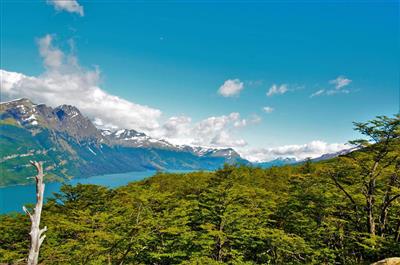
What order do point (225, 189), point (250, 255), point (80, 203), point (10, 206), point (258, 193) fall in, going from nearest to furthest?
point (225, 189) → point (250, 255) → point (258, 193) → point (80, 203) → point (10, 206)

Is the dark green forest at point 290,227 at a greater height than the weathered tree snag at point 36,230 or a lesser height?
lesser

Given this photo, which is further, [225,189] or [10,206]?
[10,206]

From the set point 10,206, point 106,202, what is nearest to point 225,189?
point 106,202

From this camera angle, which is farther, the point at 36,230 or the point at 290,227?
the point at 290,227

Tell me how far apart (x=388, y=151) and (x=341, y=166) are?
377cm

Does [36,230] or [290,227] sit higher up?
[36,230]

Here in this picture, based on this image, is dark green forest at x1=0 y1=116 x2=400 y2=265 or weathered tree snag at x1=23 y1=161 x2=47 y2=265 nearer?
weathered tree snag at x1=23 y1=161 x2=47 y2=265

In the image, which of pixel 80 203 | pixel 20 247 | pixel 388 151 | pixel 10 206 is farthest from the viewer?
pixel 10 206

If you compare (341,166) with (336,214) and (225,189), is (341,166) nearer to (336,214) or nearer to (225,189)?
(336,214)

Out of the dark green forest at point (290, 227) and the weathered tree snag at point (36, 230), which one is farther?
the dark green forest at point (290, 227)

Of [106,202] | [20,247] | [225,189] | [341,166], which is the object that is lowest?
[20,247]

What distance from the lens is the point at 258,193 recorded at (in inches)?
1544

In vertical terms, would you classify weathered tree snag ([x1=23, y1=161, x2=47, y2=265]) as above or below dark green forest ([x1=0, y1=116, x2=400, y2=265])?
above

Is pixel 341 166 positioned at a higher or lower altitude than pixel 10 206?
higher
